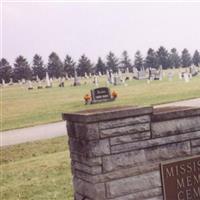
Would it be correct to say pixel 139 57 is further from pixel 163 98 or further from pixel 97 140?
pixel 97 140

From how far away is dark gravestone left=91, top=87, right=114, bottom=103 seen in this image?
2639 centimetres

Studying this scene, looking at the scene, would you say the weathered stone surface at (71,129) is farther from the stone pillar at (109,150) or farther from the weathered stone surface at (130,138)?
the weathered stone surface at (130,138)

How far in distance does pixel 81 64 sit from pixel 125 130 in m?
77.7

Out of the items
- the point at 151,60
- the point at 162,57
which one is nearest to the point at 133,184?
the point at 151,60

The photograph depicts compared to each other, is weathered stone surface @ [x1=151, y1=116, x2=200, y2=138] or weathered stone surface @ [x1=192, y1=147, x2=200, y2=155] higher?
weathered stone surface @ [x1=151, y1=116, x2=200, y2=138]

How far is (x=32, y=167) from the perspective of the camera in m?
10.8

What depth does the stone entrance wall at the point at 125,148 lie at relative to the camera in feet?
17.4

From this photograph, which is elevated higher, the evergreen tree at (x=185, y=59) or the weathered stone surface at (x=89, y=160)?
the evergreen tree at (x=185, y=59)

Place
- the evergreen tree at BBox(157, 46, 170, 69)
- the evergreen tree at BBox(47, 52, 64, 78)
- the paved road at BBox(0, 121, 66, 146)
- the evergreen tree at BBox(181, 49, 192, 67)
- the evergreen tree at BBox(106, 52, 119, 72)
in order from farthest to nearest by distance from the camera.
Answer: the evergreen tree at BBox(181, 49, 192, 67) → the evergreen tree at BBox(157, 46, 170, 69) → the evergreen tree at BBox(106, 52, 119, 72) → the evergreen tree at BBox(47, 52, 64, 78) → the paved road at BBox(0, 121, 66, 146)

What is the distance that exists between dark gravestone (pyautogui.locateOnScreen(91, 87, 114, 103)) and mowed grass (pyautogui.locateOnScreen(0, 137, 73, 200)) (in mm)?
12170

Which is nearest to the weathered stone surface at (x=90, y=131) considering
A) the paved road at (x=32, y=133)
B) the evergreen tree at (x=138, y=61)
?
the paved road at (x=32, y=133)

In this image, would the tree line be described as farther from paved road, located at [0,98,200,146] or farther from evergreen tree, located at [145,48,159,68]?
paved road, located at [0,98,200,146]

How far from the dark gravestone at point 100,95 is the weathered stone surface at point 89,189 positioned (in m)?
20.5

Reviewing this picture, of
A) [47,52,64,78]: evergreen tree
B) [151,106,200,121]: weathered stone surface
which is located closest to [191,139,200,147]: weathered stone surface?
[151,106,200,121]: weathered stone surface
